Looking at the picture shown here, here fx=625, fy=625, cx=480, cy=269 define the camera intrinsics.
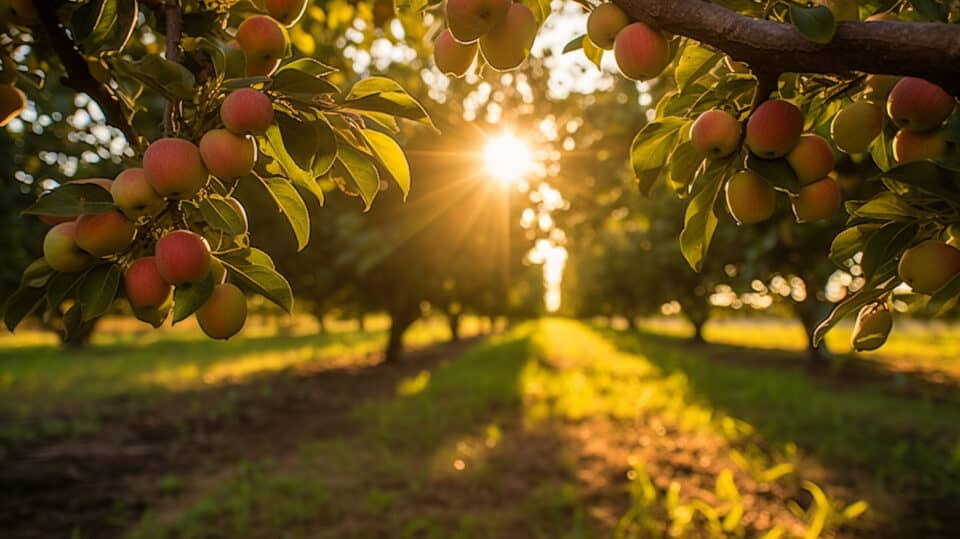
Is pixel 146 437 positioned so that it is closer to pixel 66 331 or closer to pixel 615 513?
pixel 615 513

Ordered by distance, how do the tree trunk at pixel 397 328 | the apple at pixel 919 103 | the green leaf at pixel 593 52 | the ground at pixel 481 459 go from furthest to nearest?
the tree trunk at pixel 397 328
the ground at pixel 481 459
the green leaf at pixel 593 52
the apple at pixel 919 103

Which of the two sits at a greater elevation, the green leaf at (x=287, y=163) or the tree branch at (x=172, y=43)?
the tree branch at (x=172, y=43)

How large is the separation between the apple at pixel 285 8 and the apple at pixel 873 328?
4.65 ft

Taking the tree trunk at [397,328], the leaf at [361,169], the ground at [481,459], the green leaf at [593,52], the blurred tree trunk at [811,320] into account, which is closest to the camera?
the leaf at [361,169]

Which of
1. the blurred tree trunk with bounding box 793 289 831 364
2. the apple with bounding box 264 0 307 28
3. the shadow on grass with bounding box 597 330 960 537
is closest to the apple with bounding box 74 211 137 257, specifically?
the apple with bounding box 264 0 307 28

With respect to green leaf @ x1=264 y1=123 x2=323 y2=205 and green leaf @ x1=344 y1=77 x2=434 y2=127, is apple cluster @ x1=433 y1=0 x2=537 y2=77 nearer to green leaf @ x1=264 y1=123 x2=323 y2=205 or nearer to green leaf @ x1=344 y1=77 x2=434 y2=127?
green leaf @ x1=344 y1=77 x2=434 y2=127

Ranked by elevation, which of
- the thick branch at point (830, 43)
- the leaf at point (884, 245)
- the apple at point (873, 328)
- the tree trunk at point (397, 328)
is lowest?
the tree trunk at point (397, 328)

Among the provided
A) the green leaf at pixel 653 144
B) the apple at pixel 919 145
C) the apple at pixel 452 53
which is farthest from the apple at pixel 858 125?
the apple at pixel 452 53

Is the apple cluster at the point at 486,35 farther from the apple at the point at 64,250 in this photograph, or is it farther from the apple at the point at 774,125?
the apple at the point at 64,250

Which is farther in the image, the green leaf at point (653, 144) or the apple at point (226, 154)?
the green leaf at point (653, 144)

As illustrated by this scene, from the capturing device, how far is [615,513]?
184 inches

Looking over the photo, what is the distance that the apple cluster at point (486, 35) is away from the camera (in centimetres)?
124

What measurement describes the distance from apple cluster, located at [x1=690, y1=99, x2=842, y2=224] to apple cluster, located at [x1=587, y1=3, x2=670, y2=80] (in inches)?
6.1

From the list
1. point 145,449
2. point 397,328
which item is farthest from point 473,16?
point 397,328
